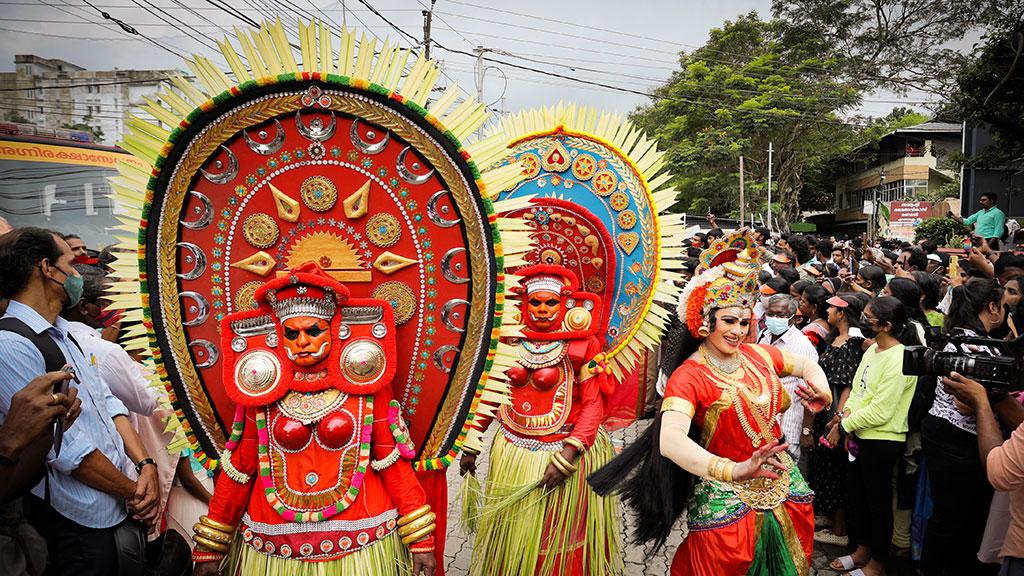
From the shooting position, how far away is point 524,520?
360 cm

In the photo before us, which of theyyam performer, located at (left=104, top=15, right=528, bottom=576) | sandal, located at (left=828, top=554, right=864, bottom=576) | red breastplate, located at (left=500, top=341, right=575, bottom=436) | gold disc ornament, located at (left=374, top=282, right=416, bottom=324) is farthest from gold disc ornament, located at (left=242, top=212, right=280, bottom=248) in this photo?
sandal, located at (left=828, top=554, right=864, bottom=576)

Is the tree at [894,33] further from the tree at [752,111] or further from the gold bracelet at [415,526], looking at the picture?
the gold bracelet at [415,526]

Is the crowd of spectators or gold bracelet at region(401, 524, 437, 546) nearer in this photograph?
gold bracelet at region(401, 524, 437, 546)

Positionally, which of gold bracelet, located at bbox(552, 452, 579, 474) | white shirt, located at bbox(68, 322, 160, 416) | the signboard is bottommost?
gold bracelet, located at bbox(552, 452, 579, 474)

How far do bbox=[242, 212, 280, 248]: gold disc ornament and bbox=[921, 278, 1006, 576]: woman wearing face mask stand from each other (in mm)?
3246

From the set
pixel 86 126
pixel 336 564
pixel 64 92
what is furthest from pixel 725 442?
pixel 86 126

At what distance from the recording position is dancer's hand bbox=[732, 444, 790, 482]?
2.25 m

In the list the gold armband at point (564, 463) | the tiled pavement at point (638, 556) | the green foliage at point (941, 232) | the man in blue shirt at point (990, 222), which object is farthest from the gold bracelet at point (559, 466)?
the green foliage at point (941, 232)

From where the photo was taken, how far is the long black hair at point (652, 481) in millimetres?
2803

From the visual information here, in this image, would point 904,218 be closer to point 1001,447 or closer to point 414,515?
point 1001,447

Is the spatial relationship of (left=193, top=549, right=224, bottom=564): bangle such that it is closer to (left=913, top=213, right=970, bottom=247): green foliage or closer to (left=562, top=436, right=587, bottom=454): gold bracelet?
(left=562, top=436, right=587, bottom=454): gold bracelet

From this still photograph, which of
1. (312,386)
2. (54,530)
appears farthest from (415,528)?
(54,530)

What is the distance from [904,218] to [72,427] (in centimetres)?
2051

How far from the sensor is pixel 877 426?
3785 millimetres
